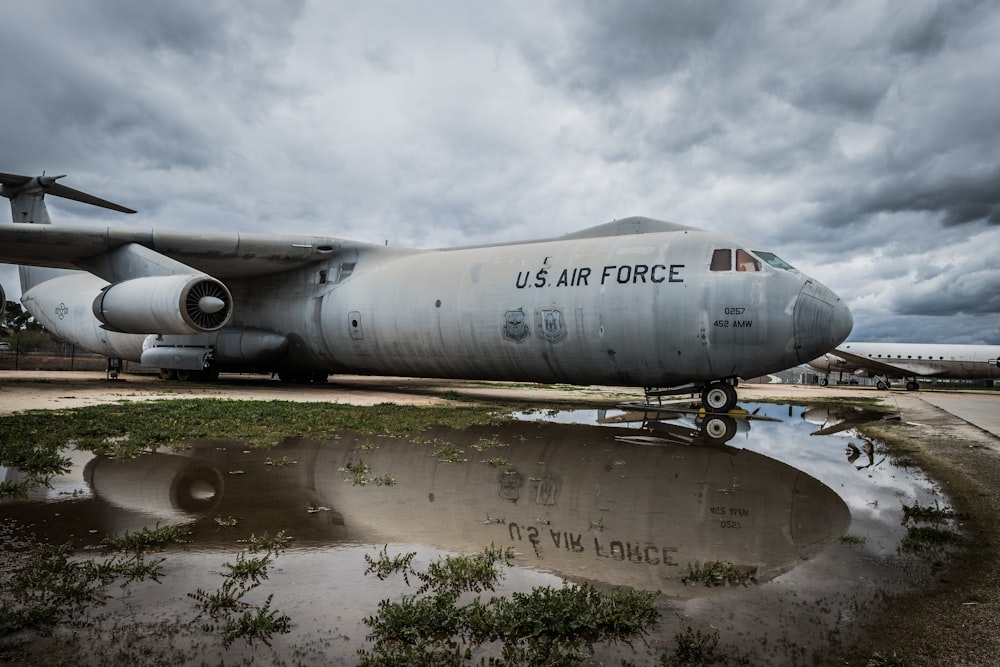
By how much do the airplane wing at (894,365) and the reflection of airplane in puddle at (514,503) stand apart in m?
35.4

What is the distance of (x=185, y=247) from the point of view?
52.7 ft

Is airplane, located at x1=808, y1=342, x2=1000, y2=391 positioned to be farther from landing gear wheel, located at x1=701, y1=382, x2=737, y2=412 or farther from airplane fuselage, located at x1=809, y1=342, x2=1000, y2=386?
landing gear wheel, located at x1=701, y1=382, x2=737, y2=412

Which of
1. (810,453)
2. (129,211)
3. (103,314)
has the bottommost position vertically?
(810,453)

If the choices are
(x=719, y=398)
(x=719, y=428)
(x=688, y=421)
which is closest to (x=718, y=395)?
(x=719, y=398)

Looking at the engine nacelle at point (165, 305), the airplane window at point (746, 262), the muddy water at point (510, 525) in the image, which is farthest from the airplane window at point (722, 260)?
the engine nacelle at point (165, 305)

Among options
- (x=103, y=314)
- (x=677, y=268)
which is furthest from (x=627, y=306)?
(x=103, y=314)

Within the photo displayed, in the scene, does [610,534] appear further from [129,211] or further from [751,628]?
[129,211]

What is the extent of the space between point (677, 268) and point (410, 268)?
24.2 feet

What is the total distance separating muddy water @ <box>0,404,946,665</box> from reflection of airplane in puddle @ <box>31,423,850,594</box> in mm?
23

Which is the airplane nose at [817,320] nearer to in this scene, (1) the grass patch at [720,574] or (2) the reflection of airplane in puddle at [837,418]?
A: (2) the reflection of airplane in puddle at [837,418]

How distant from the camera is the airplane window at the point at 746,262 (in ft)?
36.8

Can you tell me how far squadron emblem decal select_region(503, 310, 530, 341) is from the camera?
13164 millimetres

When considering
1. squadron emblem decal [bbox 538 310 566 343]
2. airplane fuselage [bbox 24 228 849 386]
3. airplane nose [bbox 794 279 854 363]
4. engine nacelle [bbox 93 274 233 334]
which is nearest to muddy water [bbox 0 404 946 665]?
airplane nose [bbox 794 279 854 363]

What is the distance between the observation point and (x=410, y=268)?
52.6 ft
